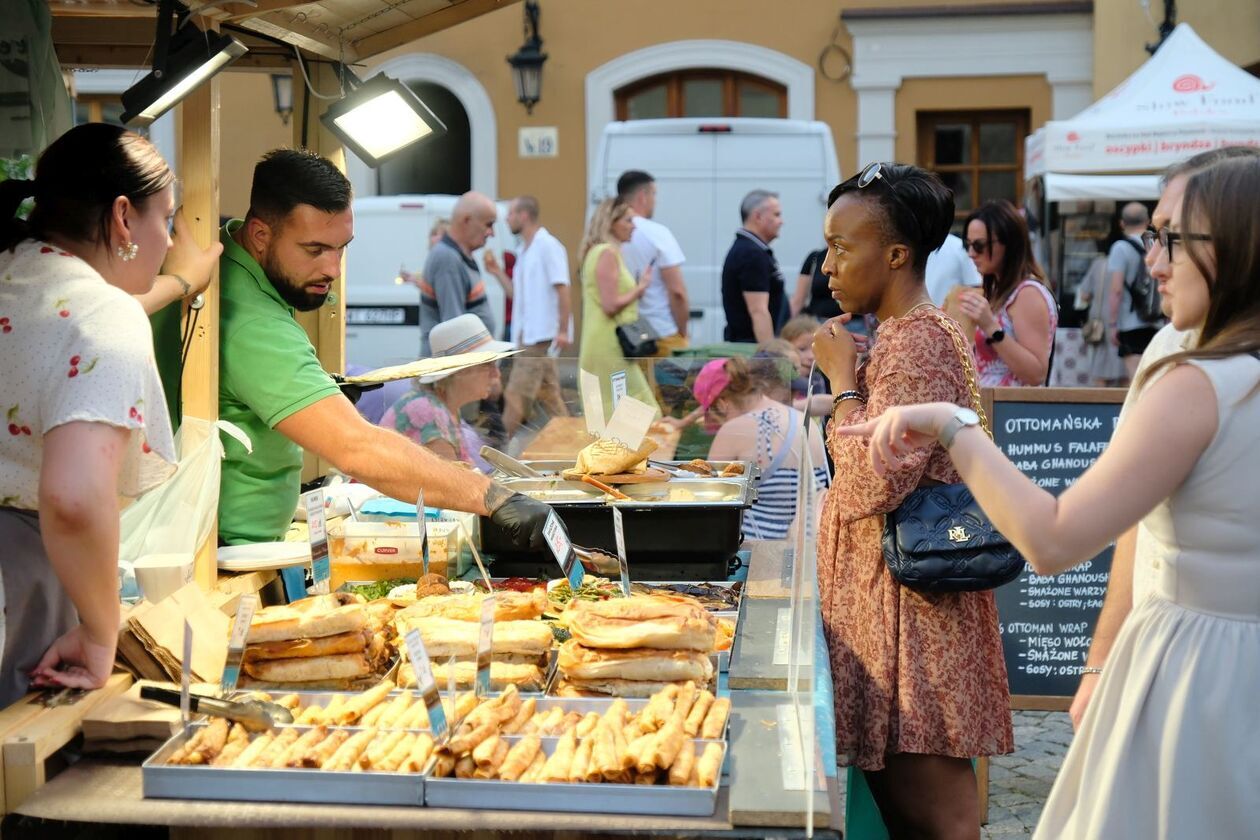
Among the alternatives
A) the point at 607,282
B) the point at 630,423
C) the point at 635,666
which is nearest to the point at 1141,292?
the point at 607,282

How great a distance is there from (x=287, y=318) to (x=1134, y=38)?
43.5ft

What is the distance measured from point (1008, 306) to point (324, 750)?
4472mm

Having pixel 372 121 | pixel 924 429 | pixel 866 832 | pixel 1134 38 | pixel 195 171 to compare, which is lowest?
pixel 866 832

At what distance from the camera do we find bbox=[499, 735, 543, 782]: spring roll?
2238 mm

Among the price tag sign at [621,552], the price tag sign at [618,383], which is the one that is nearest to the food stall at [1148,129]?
the price tag sign at [618,383]

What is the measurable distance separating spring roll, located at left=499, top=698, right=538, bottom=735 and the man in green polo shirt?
76 centimetres

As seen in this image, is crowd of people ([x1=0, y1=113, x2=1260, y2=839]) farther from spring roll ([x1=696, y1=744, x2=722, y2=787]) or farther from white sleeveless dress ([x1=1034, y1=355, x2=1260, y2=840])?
spring roll ([x1=696, y1=744, x2=722, y2=787])

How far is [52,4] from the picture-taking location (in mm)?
3492

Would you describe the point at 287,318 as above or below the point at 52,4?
below

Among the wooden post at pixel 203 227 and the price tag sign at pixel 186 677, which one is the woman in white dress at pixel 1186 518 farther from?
the wooden post at pixel 203 227

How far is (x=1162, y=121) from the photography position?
1076cm

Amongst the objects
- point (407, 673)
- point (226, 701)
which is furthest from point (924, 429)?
point (226, 701)

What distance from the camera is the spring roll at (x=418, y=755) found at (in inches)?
88.9

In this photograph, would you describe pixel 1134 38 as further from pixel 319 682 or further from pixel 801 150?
pixel 319 682
